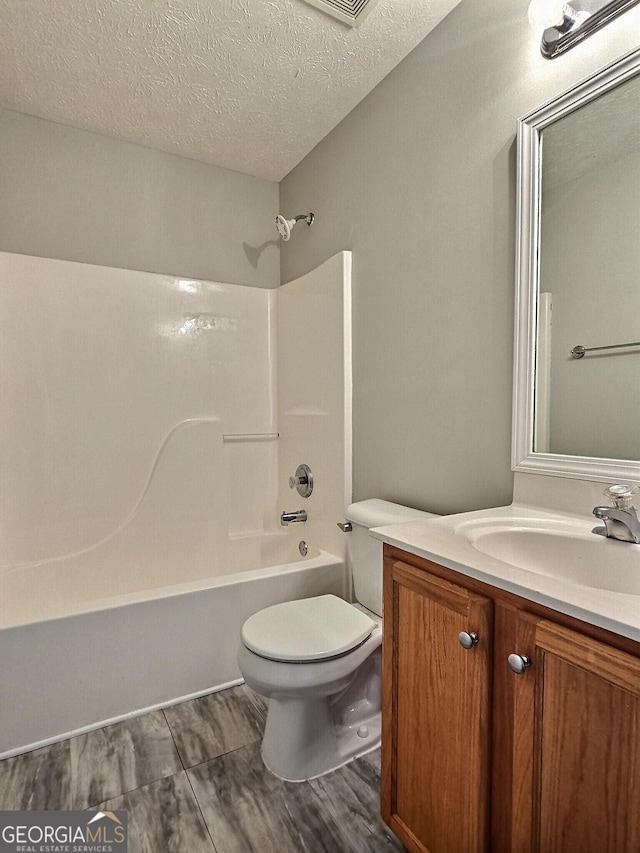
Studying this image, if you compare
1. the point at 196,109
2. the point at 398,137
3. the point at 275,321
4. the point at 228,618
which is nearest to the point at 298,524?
the point at 228,618

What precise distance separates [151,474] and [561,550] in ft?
6.31

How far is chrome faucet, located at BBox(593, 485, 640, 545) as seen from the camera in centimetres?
97

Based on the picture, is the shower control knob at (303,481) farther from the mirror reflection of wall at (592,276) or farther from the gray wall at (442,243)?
the mirror reflection of wall at (592,276)

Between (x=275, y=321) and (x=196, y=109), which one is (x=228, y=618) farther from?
(x=196, y=109)

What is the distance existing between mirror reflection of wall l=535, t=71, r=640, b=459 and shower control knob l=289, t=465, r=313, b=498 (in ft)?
4.17

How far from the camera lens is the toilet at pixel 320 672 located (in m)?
1.35

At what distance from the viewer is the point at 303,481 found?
2381 mm

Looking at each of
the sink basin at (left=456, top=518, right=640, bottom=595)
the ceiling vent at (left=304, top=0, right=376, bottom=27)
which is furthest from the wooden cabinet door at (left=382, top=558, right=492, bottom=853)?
the ceiling vent at (left=304, top=0, right=376, bottom=27)

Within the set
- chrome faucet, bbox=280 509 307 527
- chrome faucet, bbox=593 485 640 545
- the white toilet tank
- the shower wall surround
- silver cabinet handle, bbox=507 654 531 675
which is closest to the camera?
silver cabinet handle, bbox=507 654 531 675

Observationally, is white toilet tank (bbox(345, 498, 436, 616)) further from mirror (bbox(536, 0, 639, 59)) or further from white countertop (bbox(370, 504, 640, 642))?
mirror (bbox(536, 0, 639, 59))

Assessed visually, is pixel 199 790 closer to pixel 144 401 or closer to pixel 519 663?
pixel 519 663

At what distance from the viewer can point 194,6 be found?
1.53 meters

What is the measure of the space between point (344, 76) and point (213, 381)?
4.94 feet

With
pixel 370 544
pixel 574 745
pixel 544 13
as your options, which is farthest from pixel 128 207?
pixel 574 745
